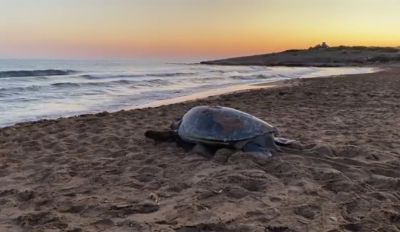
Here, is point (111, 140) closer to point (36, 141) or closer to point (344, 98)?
point (36, 141)

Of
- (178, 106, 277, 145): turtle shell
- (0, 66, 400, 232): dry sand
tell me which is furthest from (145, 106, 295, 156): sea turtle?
(0, 66, 400, 232): dry sand

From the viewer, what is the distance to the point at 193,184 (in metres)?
4.95

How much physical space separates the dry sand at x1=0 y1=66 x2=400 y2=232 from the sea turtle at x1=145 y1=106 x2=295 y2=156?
23cm

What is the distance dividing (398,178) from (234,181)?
170cm

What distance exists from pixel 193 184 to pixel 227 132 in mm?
1435

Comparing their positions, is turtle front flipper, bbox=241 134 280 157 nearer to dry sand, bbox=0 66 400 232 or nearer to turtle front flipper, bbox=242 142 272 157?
turtle front flipper, bbox=242 142 272 157

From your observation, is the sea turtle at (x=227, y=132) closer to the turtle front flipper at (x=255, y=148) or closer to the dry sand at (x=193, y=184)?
the turtle front flipper at (x=255, y=148)

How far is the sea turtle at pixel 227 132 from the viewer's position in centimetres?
619

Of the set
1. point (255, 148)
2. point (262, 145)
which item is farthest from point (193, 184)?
point (262, 145)

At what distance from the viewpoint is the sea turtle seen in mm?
6191

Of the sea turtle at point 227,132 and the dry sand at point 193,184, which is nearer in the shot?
the dry sand at point 193,184

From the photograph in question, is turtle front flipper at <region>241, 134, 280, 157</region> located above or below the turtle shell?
below

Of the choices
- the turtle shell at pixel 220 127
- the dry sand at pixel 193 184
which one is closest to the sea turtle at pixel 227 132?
the turtle shell at pixel 220 127

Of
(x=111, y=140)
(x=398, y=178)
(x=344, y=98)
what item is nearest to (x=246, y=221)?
(x=398, y=178)
